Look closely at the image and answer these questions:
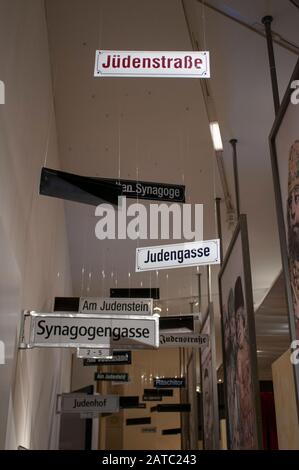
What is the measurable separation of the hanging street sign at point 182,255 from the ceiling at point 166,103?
7.07ft

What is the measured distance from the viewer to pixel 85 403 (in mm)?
9125

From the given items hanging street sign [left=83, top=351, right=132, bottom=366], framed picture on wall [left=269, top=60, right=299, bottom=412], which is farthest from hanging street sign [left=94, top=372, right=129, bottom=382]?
framed picture on wall [left=269, top=60, right=299, bottom=412]

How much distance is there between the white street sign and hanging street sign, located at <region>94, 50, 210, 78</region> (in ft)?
22.3

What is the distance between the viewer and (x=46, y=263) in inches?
282

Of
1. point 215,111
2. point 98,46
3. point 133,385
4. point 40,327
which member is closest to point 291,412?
point 40,327

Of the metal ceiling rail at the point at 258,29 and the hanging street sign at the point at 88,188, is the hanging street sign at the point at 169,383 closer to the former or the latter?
the hanging street sign at the point at 88,188

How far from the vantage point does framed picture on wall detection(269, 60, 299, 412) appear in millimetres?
2955

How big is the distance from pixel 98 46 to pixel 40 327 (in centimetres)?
327

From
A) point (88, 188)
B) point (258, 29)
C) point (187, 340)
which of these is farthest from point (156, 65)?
point (187, 340)

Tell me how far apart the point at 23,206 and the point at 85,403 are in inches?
206

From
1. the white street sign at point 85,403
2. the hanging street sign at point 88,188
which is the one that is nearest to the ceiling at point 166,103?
the hanging street sign at point 88,188

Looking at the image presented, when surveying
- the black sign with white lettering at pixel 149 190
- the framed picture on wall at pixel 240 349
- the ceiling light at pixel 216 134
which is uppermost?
the ceiling light at pixel 216 134

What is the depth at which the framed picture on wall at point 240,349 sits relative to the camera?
4268 millimetres

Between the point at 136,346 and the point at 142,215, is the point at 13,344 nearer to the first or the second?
the point at 136,346
